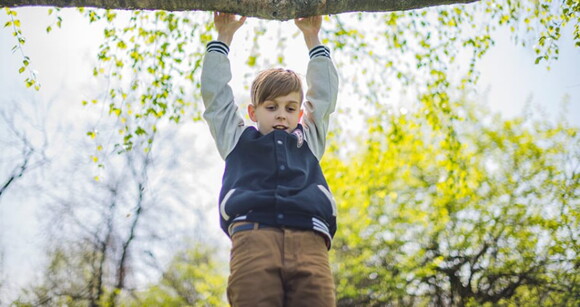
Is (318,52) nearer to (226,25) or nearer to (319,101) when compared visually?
(319,101)

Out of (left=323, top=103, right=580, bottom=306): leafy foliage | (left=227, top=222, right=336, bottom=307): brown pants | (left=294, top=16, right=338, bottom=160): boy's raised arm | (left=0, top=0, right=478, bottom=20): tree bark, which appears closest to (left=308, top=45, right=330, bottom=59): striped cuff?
(left=294, top=16, right=338, bottom=160): boy's raised arm

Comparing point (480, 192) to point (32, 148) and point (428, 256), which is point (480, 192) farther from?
point (32, 148)

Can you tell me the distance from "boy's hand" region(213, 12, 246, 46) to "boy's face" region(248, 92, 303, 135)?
15.1 inches

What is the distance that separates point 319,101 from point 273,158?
44 cm

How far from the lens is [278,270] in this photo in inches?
81.8

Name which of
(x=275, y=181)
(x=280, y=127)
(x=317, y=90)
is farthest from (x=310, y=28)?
(x=275, y=181)

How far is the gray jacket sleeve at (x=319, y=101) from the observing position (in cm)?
254

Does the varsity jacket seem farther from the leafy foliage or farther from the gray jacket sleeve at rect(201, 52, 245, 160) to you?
the leafy foliage

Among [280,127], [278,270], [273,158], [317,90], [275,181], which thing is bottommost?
[278,270]

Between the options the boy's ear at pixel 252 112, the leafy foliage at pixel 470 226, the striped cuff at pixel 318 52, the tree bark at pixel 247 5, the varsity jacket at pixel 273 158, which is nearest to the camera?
the varsity jacket at pixel 273 158

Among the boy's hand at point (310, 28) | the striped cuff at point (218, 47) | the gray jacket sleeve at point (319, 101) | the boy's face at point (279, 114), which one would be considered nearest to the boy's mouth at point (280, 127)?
the boy's face at point (279, 114)

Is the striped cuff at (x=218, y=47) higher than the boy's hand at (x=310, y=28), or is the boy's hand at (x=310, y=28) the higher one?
the boy's hand at (x=310, y=28)

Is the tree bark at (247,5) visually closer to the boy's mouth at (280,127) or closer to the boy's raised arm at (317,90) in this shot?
the boy's raised arm at (317,90)

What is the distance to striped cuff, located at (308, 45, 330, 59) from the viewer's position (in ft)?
8.93
